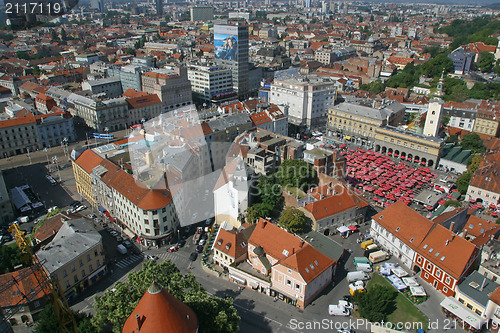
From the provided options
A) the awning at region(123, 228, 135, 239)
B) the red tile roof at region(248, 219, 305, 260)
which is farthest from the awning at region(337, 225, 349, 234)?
the awning at region(123, 228, 135, 239)

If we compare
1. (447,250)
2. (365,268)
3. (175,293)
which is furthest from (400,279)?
(175,293)

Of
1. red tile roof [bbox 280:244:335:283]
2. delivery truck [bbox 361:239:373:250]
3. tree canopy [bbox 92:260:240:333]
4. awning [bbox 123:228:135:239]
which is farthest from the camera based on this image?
awning [bbox 123:228:135:239]

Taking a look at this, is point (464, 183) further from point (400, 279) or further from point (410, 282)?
point (410, 282)

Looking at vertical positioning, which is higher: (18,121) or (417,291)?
(18,121)

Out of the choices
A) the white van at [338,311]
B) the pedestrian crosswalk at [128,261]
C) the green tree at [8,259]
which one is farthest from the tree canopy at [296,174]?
the green tree at [8,259]

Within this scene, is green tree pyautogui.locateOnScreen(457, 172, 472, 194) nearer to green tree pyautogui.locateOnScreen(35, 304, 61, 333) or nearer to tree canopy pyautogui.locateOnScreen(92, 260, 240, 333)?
tree canopy pyautogui.locateOnScreen(92, 260, 240, 333)

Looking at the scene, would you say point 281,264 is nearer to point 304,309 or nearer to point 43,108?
point 304,309

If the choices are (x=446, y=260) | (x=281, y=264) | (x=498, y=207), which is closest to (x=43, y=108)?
(x=281, y=264)
